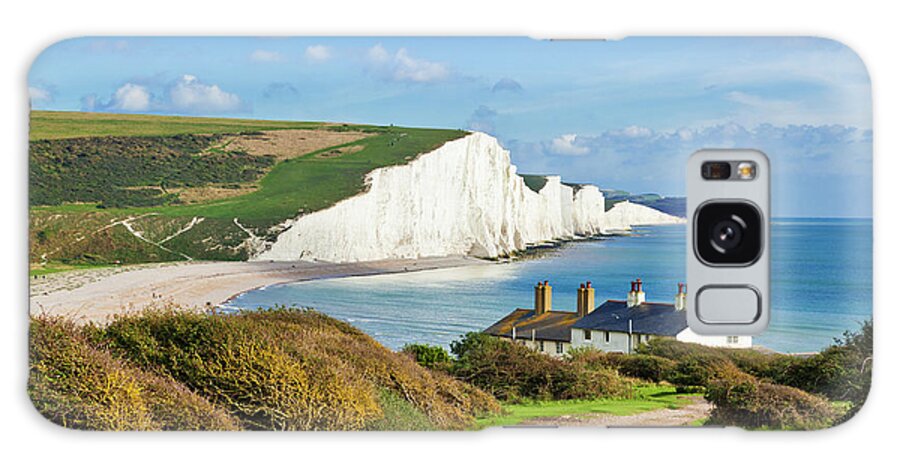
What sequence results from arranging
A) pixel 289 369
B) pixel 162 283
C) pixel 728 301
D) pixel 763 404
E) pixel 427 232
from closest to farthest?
pixel 728 301, pixel 763 404, pixel 289 369, pixel 162 283, pixel 427 232

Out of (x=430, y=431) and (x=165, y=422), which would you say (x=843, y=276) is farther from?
(x=165, y=422)

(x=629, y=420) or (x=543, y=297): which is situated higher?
(x=543, y=297)

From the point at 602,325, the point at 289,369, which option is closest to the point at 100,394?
the point at 289,369

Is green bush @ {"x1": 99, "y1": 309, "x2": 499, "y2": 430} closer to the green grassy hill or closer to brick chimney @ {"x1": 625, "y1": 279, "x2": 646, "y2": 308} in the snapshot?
the green grassy hill

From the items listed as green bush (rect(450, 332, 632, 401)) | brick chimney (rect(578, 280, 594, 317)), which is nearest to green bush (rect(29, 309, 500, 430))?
green bush (rect(450, 332, 632, 401))

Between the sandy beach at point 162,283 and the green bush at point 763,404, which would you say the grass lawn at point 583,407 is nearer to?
the green bush at point 763,404

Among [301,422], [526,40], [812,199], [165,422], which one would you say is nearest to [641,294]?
[812,199]

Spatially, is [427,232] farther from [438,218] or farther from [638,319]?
[638,319]
